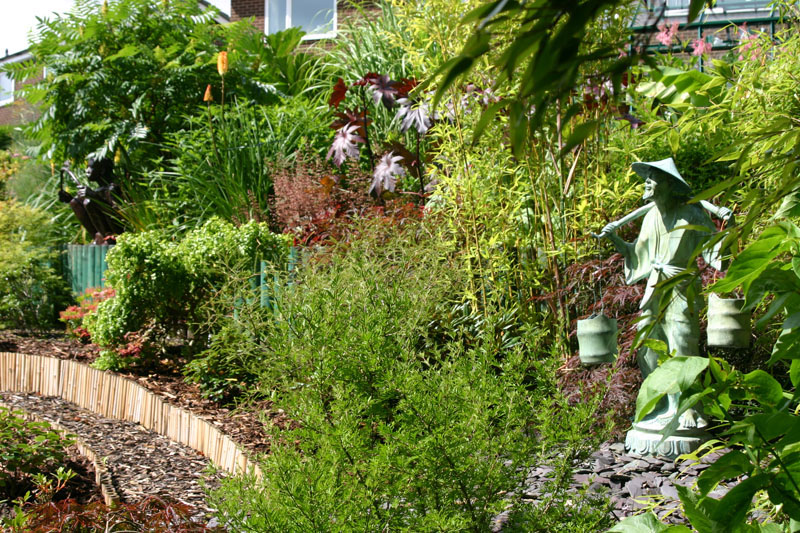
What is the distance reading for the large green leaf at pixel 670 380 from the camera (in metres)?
1.14

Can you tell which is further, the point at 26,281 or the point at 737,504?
the point at 26,281

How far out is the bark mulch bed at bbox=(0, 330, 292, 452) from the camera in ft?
15.3

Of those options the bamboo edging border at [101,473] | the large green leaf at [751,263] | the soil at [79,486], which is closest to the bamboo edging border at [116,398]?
the bamboo edging border at [101,473]

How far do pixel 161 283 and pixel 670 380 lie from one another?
570 centimetres

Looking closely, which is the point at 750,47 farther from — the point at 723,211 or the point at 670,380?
the point at 670,380

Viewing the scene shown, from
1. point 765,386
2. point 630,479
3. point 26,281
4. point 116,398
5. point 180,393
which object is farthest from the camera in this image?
point 26,281

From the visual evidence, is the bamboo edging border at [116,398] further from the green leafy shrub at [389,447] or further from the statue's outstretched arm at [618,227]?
Result: the statue's outstretched arm at [618,227]

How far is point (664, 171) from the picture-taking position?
13.0 ft

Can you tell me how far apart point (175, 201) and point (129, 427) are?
462 centimetres

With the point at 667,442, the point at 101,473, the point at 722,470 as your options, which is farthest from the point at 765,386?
the point at 101,473

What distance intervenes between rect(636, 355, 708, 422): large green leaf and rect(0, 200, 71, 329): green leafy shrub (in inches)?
370

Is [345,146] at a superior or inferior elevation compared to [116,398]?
superior

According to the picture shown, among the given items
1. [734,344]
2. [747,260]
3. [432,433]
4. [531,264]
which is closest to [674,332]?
[734,344]

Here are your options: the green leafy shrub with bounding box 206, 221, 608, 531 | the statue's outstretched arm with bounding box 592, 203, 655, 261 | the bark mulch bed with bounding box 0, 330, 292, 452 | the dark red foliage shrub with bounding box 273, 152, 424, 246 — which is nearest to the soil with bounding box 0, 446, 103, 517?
the bark mulch bed with bounding box 0, 330, 292, 452
